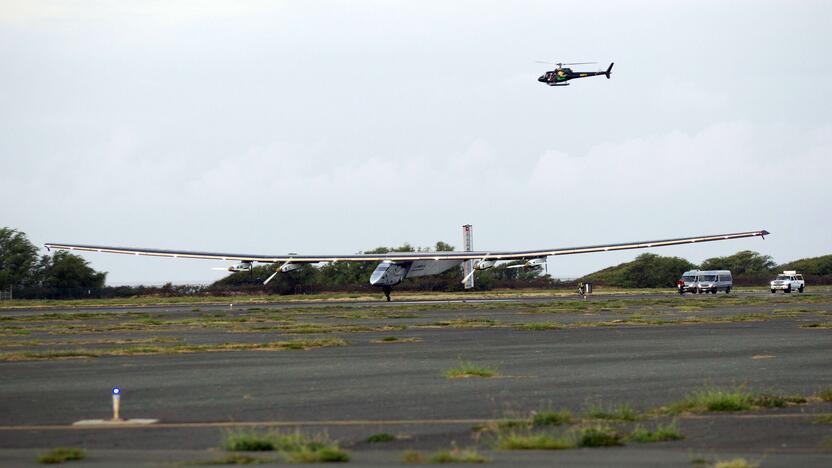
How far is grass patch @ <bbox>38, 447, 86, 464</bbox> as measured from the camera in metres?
12.1

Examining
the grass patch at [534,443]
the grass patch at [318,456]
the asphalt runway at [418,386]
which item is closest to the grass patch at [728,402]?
the asphalt runway at [418,386]

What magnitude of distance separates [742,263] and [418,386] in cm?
12695

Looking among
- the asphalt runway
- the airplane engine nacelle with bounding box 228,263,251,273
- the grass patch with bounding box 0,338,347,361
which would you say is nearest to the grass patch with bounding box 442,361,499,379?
the asphalt runway

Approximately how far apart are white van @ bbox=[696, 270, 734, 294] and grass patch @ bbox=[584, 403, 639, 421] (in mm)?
68230

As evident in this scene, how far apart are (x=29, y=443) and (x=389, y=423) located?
4927 mm

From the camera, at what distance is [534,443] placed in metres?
12.7

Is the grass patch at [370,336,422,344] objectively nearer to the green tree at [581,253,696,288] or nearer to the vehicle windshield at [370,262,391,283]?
the vehicle windshield at [370,262,391,283]

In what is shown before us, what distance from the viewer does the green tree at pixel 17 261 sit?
351 ft

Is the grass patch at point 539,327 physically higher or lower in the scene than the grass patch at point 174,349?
higher

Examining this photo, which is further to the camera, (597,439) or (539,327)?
(539,327)

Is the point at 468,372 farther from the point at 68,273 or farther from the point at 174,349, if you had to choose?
the point at 68,273

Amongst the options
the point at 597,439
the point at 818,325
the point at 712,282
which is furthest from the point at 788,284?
the point at 597,439

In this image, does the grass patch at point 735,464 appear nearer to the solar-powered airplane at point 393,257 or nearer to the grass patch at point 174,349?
the grass patch at point 174,349

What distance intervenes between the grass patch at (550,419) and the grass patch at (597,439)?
1.33m
